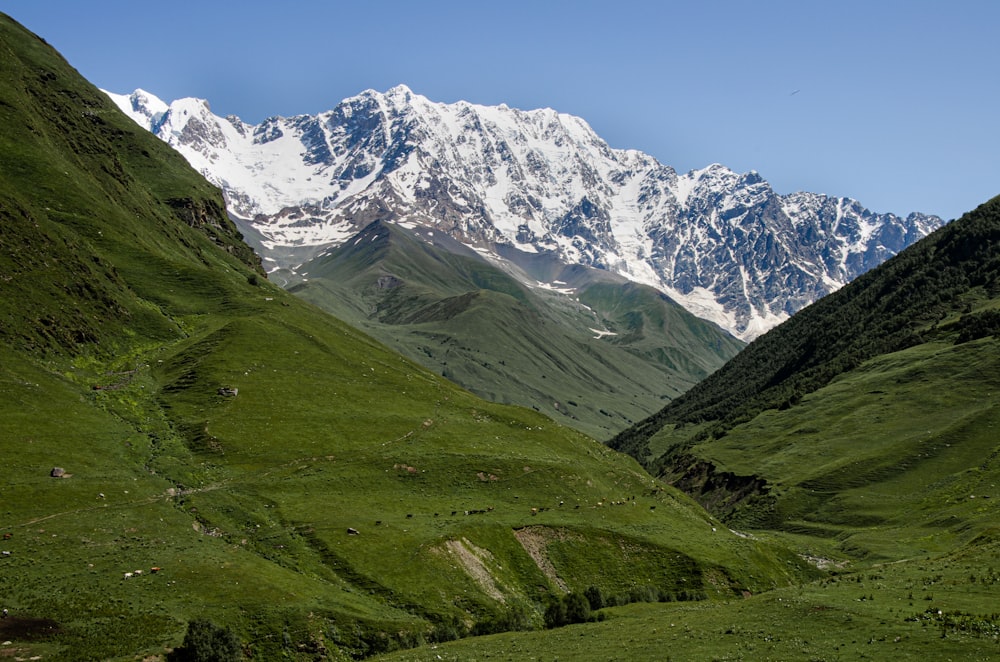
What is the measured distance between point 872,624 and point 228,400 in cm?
10041

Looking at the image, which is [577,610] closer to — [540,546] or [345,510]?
[540,546]

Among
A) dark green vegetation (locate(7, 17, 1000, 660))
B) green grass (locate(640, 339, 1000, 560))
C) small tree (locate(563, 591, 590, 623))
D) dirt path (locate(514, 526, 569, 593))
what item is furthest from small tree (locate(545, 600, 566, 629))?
green grass (locate(640, 339, 1000, 560))

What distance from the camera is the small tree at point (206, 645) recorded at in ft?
201

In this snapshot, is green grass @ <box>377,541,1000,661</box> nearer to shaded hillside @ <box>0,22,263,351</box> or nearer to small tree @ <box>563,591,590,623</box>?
small tree @ <box>563,591,590,623</box>

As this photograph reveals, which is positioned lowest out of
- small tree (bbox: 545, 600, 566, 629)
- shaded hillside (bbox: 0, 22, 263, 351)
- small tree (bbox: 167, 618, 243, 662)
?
small tree (bbox: 545, 600, 566, 629)

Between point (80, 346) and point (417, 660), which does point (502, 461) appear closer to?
point (417, 660)

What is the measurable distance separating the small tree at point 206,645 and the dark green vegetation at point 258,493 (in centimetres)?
32

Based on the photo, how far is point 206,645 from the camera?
202 feet

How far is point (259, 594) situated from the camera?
73.2 m

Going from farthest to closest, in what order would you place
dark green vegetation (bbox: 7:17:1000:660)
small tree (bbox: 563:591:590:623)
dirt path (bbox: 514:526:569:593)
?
1. dirt path (bbox: 514:526:569:593)
2. small tree (bbox: 563:591:590:623)
3. dark green vegetation (bbox: 7:17:1000:660)

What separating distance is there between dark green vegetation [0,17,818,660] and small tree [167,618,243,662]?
0.32 meters

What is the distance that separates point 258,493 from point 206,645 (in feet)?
124

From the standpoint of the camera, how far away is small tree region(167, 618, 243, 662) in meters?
61.2

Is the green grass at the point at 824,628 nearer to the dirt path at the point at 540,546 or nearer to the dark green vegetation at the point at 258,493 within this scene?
the dark green vegetation at the point at 258,493
